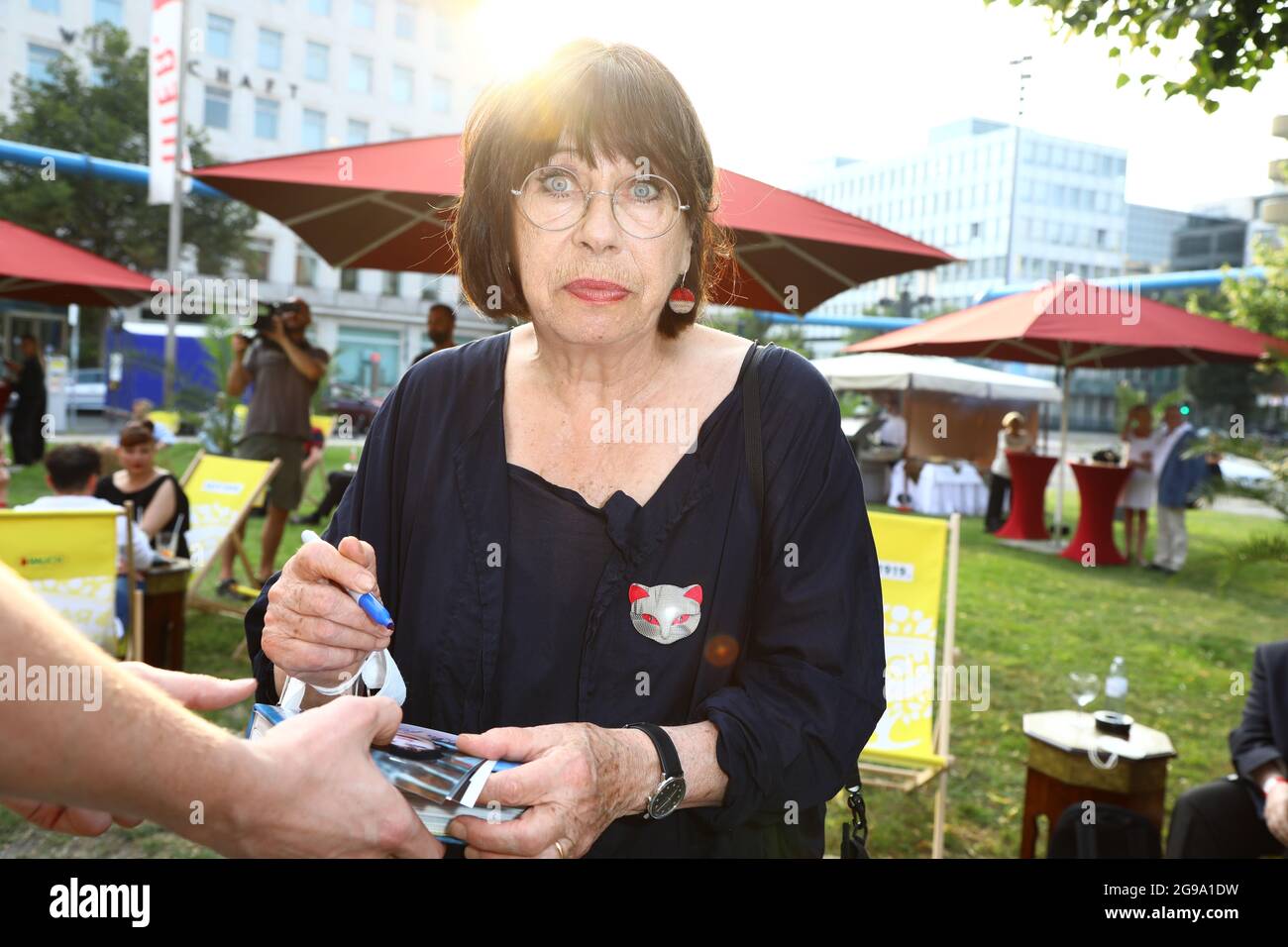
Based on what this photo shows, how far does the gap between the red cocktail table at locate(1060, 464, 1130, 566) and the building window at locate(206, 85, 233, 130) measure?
42675 millimetres

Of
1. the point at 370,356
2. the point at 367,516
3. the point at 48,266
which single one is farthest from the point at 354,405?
the point at 367,516

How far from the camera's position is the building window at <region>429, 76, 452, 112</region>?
49938mm

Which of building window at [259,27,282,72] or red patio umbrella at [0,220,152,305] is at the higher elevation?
building window at [259,27,282,72]

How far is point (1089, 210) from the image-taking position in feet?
257

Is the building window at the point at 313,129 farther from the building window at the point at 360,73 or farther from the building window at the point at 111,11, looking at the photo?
the building window at the point at 111,11

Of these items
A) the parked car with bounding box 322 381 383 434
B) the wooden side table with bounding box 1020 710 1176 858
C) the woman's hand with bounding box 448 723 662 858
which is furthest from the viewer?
the parked car with bounding box 322 381 383 434

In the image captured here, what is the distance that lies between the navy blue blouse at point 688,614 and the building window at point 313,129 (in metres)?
48.8

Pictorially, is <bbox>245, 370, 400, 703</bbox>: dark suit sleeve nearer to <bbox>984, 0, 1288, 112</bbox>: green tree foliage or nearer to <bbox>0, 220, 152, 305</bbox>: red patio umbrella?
<bbox>984, 0, 1288, 112</bbox>: green tree foliage

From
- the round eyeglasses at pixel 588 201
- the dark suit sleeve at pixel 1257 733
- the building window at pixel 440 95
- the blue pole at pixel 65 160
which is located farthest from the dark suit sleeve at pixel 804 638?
the building window at pixel 440 95

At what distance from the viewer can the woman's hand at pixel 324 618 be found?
1320 millimetres

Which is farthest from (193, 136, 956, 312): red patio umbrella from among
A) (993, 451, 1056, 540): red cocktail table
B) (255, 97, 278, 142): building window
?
(255, 97, 278, 142): building window

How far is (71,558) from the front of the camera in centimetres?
431

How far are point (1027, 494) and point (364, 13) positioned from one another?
45.2 m
